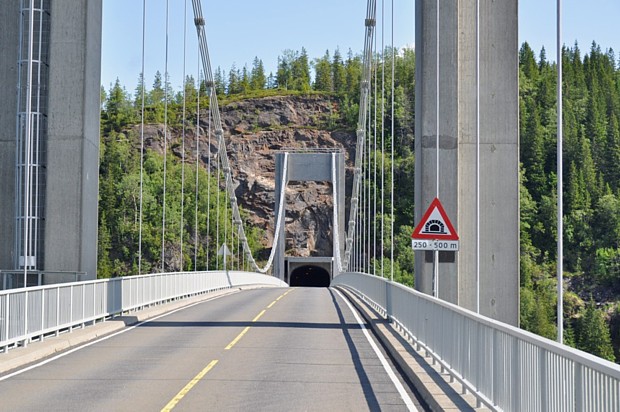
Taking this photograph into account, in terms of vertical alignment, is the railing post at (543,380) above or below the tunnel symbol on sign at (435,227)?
below

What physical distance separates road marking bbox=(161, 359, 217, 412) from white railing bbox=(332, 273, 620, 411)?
10.3ft

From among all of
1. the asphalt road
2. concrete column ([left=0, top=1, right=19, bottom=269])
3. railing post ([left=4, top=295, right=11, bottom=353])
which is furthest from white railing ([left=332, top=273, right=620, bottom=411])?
concrete column ([left=0, top=1, right=19, bottom=269])

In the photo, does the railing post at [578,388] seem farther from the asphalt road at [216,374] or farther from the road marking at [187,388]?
the road marking at [187,388]

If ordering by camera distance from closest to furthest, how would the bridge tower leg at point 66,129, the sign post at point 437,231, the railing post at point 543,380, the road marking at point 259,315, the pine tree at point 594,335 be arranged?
the railing post at point 543,380 < the sign post at point 437,231 < the bridge tower leg at point 66,129 < the road marking at point 259,315 < the pine tree at point 594,335

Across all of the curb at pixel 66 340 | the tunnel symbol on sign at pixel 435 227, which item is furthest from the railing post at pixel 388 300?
the curb at pixel 66 340

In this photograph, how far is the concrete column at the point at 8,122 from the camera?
23688mm

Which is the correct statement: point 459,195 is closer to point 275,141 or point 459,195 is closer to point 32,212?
point 32,212

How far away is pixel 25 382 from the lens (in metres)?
12.6

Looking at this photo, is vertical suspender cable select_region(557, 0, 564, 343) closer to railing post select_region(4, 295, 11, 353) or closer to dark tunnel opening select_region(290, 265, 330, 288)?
railing post select_region(4, 295, 11, 353)

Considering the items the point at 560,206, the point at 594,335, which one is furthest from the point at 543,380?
the point at 594,335

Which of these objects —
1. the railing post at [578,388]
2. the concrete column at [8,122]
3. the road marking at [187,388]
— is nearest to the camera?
Answer: the railing post at [578,388]

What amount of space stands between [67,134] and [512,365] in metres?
16.6

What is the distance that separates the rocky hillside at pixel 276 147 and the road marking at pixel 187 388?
101m

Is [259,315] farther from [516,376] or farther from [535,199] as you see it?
[535,199]
